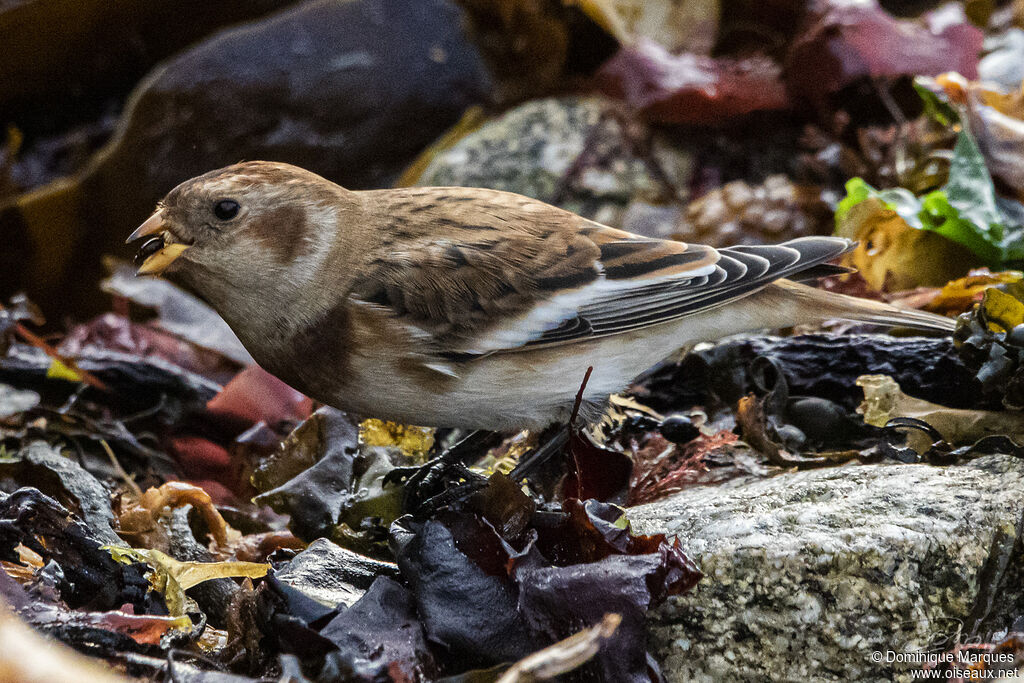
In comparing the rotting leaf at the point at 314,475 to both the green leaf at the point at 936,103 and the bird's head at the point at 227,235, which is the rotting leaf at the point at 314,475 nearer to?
the bird's head at the point at 227,235

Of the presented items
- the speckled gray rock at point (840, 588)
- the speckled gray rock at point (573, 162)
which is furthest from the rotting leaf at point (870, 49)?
the speckled gray rock at point (840, 588)

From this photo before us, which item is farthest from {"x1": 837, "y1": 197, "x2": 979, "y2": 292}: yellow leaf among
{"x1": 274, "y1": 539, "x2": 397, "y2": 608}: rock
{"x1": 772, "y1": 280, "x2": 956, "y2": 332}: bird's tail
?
{"x1": 274, "y1": 539, "x2": 397, "y2": 608}: rock

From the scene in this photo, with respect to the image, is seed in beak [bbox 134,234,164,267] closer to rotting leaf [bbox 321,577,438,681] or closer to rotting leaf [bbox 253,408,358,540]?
rotting leaf [bbox 253,408,358,540]

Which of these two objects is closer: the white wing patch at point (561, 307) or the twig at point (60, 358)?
the white wing patch at point (561, 307)

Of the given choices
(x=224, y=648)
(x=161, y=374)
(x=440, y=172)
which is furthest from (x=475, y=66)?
(x=224, y=648)

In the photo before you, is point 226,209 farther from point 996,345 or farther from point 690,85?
point 690,85

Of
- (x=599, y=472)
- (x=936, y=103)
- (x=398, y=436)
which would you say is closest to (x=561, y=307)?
(x=599, y=472)
